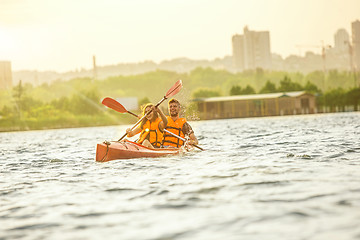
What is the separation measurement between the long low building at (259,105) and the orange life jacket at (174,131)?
4581cm

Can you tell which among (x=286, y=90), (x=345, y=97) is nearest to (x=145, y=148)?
(x=345, y=97)

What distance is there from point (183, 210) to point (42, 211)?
1737 millimetres

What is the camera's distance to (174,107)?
11070mm

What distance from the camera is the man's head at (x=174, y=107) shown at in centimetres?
1102

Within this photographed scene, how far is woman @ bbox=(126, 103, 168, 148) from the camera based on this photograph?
10.9 meters

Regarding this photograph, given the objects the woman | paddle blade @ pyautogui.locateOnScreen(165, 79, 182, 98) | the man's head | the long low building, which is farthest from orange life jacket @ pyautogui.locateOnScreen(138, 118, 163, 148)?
the long low building

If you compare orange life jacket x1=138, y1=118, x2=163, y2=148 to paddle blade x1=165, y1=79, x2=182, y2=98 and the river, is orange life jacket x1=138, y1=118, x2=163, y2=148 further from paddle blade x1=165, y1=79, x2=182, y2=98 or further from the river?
paddle blade x1=165, y1=79, x2=182, y2=98

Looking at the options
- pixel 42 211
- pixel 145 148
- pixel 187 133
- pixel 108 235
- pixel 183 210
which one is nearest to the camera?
pixel 108 235

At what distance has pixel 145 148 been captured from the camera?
1060 centimetres

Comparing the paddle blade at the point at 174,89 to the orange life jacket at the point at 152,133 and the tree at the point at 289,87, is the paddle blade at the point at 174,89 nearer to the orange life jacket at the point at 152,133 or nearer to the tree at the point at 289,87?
the orange life jacket at the point at 152,133

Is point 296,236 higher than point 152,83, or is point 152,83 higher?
point 152,83

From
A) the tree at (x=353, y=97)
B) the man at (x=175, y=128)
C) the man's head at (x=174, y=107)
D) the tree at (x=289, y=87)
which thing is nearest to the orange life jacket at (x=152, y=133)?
the man at (x=175, y=128)

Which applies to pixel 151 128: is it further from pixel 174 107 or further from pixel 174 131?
pixel 174 107

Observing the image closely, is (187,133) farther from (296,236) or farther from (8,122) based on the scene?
(8,122)
